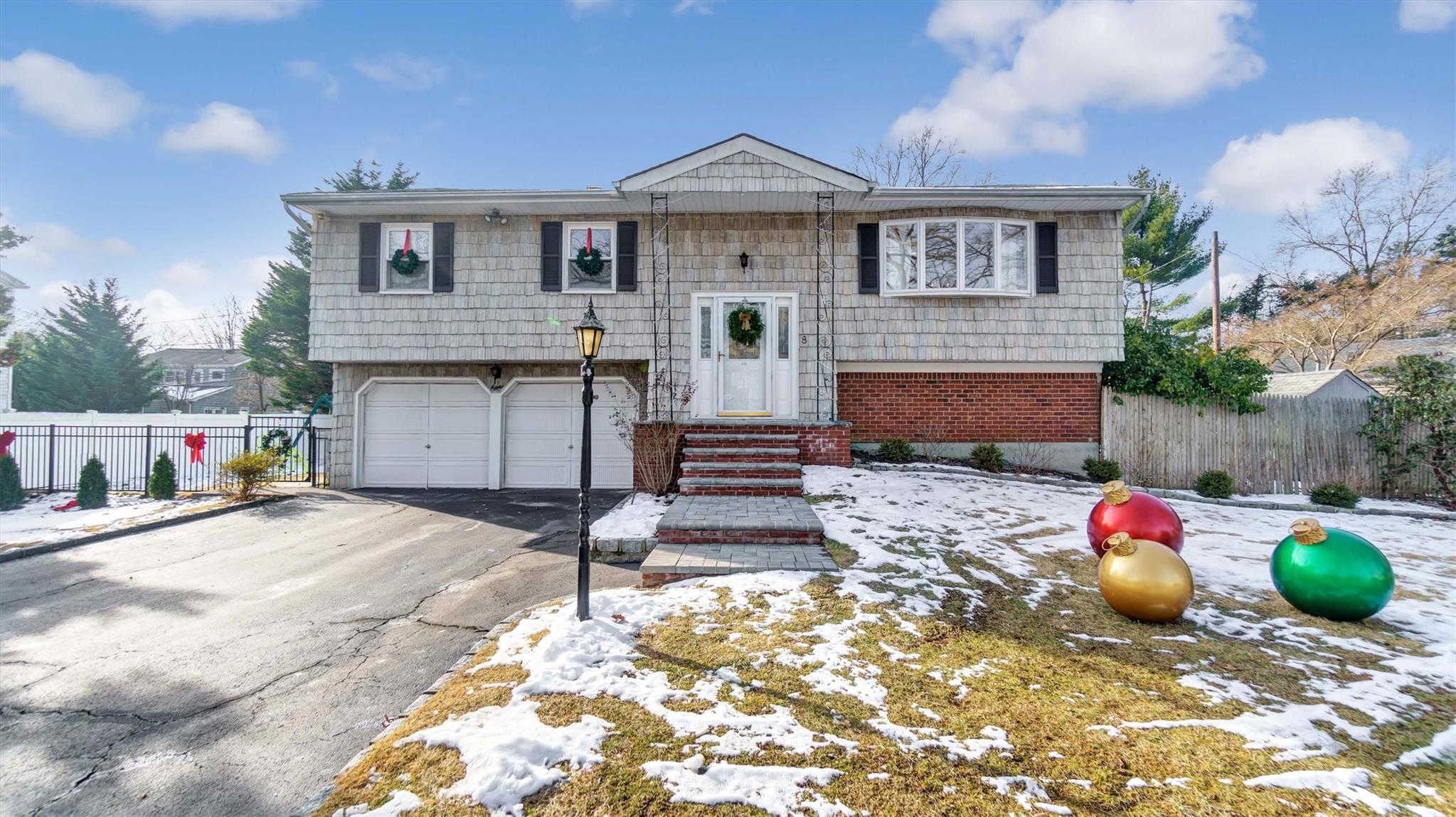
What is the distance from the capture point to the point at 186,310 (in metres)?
34.2

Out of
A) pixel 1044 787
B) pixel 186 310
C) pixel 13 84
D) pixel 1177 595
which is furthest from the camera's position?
pixel 186 310

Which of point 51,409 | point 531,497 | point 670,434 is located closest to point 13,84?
point 531,497

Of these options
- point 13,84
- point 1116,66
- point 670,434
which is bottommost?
point 670,434

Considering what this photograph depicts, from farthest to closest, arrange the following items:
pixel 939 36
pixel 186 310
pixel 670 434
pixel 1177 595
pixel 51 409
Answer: pixel 186 310 < pixel 51 409 < pixel 939 36 < pixel 670 434 < pixel 1177 595

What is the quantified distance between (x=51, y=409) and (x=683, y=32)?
26.0 m

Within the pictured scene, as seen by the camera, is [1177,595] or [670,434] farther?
[670,434]

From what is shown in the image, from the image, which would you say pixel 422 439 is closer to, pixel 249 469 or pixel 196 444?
pixel 249 469

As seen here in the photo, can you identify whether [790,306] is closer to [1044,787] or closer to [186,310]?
[1044,787]

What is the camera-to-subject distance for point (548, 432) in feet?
33.4

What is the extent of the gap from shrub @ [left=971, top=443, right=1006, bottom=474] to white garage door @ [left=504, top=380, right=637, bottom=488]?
606 cm

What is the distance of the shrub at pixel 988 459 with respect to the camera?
Result: 28.3 feet

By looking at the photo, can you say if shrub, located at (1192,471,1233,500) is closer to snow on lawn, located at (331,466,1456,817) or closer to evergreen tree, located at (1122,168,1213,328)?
snow on lawn, located at (331,466,1456,817)

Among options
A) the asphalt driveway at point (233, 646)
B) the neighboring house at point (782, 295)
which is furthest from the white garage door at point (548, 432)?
the asphalt driveway at point (233, 646)

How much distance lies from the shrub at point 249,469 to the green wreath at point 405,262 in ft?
12.5
